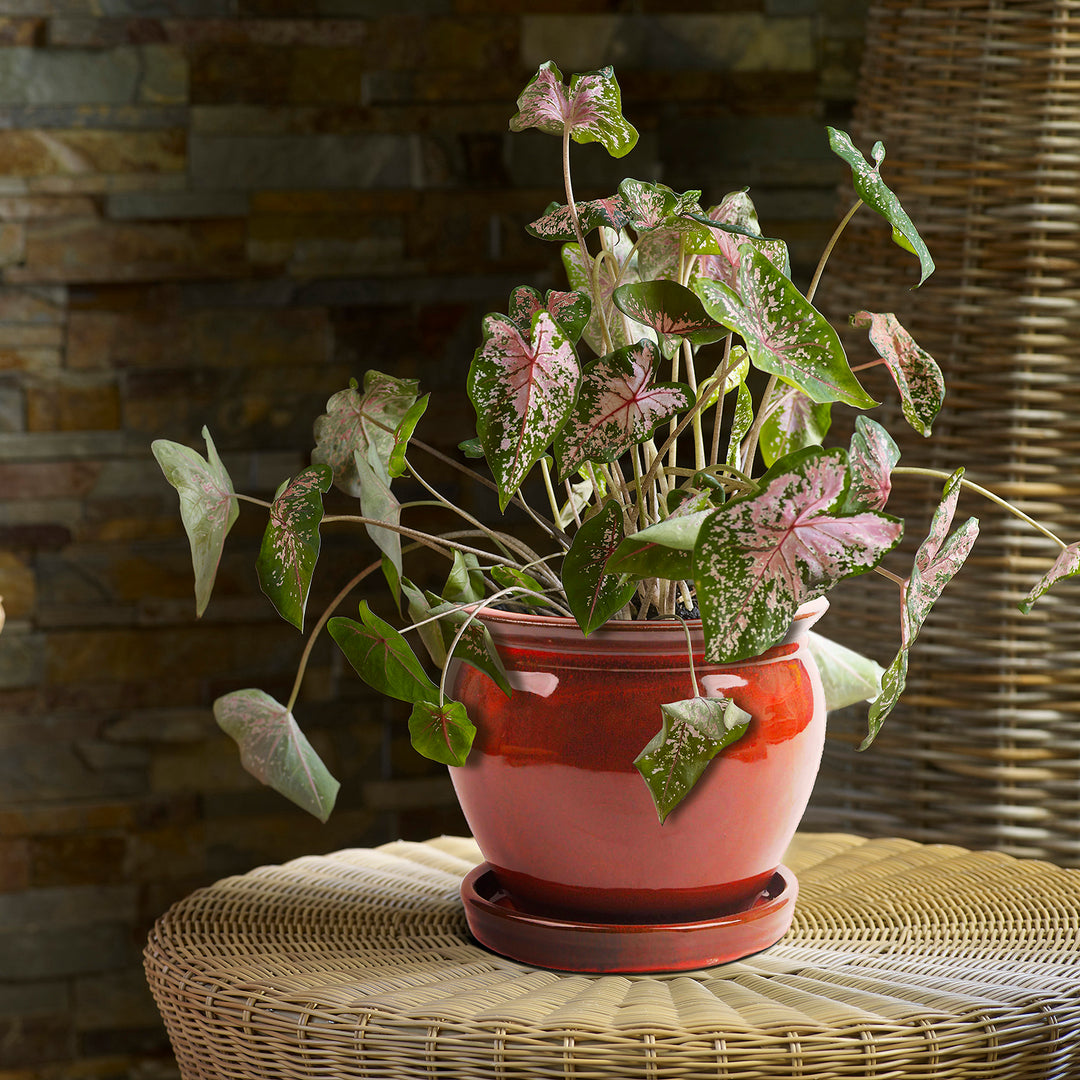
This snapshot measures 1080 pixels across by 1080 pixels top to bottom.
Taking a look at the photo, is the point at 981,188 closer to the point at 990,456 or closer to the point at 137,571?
the point at 990,456

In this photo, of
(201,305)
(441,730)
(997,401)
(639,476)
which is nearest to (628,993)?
(441,730)

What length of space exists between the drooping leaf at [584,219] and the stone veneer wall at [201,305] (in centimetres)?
105

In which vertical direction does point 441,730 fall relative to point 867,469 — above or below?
below

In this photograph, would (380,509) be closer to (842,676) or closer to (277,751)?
(277,751)

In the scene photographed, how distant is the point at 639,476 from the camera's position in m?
0.69

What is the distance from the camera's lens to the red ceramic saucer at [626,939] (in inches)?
26.6

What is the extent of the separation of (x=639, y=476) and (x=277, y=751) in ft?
0.85

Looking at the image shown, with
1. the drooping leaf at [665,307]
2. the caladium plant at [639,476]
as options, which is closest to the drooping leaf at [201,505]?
the caladium plant at [639,476]

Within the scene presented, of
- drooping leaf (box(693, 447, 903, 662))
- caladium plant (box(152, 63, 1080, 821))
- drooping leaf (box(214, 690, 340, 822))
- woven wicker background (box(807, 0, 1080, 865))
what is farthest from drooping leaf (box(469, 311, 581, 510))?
woven wicker background (box(807, 0, 1080, 865))

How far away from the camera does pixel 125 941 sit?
5.66ft

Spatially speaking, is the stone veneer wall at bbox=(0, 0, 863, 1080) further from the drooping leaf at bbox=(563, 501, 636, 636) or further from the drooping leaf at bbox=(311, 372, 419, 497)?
the drooping leaf at bbox=(563, 501, 636, 636)

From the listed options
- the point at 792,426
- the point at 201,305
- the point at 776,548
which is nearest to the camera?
the point at 776,548

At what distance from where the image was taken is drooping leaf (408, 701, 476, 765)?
67cm

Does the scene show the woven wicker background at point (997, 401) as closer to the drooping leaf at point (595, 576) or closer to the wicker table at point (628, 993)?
the wicker table at point (628, 993)
